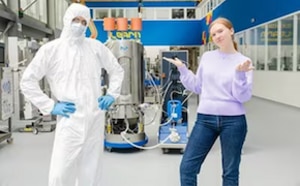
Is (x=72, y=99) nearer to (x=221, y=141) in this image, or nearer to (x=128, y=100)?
(x=221, y=141)

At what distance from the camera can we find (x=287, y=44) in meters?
8.70

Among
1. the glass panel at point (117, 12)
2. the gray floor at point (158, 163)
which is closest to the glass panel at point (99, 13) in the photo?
the glass panel at point (117, 12)

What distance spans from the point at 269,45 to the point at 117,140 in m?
6.91

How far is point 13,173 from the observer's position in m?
3.54

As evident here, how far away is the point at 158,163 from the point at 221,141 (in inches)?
71.8

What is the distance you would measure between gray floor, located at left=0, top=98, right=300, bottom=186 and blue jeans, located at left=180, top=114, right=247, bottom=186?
1.07m

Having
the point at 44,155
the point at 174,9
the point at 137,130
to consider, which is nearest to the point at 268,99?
the point at 137,130

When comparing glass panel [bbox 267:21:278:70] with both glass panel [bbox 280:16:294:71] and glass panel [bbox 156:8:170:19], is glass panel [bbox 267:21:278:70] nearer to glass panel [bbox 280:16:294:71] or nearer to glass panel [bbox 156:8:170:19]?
glass panel [bbox 280:16:294:71]

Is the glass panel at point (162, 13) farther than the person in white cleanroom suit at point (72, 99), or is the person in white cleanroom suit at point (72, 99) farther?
the glass panel at point (162, 13)

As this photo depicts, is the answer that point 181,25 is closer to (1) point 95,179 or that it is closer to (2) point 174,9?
(2) point 174,9

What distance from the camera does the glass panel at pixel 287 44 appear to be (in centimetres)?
848

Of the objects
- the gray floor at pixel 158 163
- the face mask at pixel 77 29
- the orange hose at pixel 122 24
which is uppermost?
the orange hose at pixel 122 24

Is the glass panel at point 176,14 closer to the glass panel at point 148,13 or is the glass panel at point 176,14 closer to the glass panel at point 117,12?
the glass panel at point 148,13

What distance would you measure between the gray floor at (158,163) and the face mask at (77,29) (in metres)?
1.57
